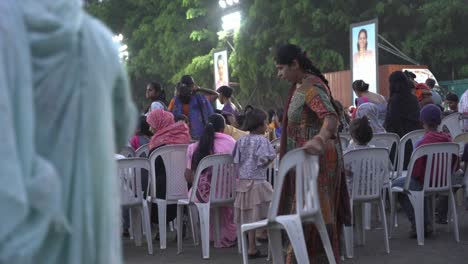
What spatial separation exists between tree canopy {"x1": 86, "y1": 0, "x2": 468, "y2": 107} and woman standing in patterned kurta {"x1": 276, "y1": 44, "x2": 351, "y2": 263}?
23.6m

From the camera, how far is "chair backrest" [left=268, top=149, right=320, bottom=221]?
5.20m

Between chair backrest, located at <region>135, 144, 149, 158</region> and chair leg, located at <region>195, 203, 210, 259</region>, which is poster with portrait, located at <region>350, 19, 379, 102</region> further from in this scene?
chair leg, located at <region>195, 203, 210, 259</region>

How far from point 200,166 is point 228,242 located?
→ 1.15 metres

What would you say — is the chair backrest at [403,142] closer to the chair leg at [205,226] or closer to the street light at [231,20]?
the chair leg at [205,226]

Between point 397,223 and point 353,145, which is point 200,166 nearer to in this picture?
point 353,145

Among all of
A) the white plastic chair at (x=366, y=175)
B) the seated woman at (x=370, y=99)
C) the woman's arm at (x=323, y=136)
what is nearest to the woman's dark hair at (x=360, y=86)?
the seated woman at (x=370, y=99)

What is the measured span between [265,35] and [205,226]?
2587 centimetres

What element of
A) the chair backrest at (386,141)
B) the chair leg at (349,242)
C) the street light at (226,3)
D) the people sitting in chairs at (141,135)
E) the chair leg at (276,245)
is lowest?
the chair leg at (349,242)

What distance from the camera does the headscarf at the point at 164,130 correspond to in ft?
31.5

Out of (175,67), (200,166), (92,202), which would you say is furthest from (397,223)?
(175,67)

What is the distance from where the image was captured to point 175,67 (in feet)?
133

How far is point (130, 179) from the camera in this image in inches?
342

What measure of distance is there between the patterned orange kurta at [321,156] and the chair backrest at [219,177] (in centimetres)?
252

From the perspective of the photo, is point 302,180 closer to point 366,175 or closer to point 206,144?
point 366,175
